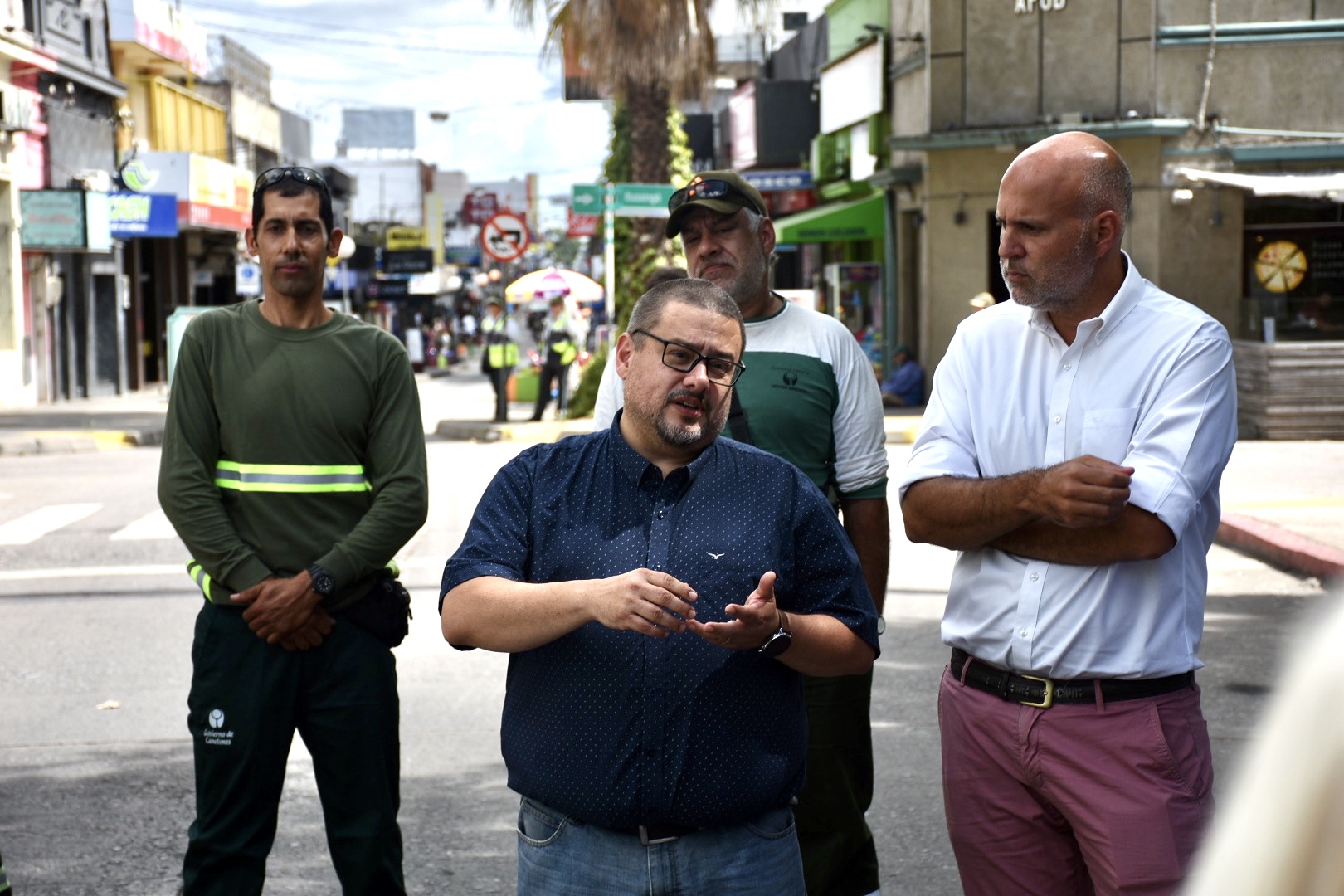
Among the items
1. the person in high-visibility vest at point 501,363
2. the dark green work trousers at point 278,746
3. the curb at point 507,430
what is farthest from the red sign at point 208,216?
the dark green work trousers at point 278,746

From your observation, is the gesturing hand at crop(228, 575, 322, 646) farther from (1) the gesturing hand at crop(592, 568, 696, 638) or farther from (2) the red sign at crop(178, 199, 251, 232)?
(2) the red sign at crop(178, 199, 251, 232)

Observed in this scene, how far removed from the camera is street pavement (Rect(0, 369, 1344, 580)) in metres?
11.3

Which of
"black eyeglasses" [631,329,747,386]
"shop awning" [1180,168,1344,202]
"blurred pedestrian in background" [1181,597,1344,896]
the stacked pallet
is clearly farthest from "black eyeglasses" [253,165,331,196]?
the stacked pallet

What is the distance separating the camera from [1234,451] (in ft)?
42.4

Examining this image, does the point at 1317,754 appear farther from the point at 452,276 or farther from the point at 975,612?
the point at 452,276

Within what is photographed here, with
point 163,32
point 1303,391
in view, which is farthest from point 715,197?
point 163,32

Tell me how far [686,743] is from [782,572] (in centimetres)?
38

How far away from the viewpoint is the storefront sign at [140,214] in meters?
31.0

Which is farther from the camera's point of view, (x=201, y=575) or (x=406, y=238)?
(x=406, y=238)

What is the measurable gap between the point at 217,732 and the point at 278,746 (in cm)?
16

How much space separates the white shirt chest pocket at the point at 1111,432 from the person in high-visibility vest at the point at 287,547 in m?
1.79

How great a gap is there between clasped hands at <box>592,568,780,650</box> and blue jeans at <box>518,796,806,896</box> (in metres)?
0.45

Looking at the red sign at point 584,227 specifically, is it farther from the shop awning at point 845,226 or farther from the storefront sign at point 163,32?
the storefront sign at point 163,32

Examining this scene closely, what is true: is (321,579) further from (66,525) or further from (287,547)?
(66,525)
